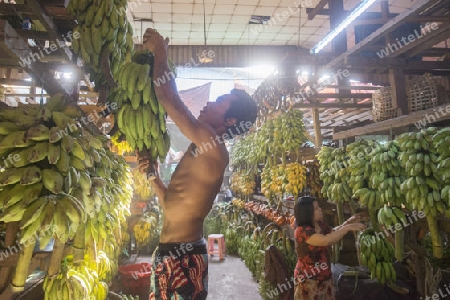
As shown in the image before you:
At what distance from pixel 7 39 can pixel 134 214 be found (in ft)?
18.9

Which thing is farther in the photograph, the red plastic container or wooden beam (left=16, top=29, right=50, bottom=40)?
the red plastic container

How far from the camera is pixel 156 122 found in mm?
1771

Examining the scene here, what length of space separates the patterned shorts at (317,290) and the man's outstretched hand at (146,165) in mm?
2223

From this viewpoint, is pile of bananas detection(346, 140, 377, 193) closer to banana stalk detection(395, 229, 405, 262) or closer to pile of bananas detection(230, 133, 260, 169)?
banana stalk detection(395, 229, 405, 262)

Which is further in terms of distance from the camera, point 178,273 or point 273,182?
point 273,182

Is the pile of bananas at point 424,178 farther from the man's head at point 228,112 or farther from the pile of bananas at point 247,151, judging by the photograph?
the pile of bananas at point 247,151

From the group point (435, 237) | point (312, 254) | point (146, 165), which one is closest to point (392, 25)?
point (435, 237)

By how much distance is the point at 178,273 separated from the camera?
1786mm

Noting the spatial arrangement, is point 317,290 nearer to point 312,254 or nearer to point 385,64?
point 312,254

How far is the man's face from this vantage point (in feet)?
6.35

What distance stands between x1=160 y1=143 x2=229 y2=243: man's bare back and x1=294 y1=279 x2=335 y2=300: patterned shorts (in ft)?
6.17

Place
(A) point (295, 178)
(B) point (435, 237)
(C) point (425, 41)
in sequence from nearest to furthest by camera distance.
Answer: (B) point (435, 237) → (C) point (425, 41) → (A) point (295, 178)

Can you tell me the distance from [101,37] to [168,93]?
0.78m

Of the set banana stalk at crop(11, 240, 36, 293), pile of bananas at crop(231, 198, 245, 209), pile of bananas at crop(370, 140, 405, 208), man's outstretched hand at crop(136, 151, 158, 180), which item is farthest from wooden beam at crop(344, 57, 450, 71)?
pile of bananas at crop(231, 198, 245, 209)
